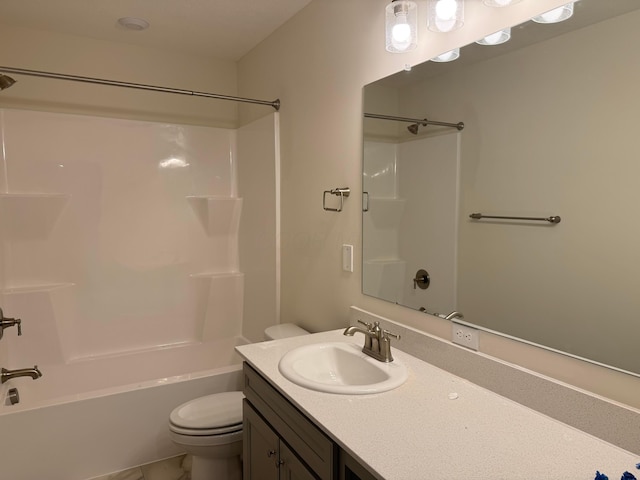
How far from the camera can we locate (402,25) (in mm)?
1545

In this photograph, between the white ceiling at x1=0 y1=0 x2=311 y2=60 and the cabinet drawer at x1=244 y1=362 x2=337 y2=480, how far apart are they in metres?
1.89

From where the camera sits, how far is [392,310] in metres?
1.82

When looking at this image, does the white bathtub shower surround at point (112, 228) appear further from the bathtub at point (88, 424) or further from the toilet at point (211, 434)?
the toilet at point (211, 434)

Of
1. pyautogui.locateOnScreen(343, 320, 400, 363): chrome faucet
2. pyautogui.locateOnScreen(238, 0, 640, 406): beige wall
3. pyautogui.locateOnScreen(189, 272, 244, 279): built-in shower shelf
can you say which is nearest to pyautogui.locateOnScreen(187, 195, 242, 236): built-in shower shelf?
pyautogui.locateOnScreen(189, 272, 244, 279): built-in shower shelf

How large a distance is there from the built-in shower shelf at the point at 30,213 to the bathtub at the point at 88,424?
84 centimetres

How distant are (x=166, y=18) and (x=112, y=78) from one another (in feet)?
2.21

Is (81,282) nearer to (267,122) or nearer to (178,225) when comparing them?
(178,225)

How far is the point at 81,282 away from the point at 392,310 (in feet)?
7.09

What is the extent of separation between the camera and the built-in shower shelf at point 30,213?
2.62 m

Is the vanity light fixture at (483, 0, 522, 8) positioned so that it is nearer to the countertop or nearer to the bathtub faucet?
the countertop

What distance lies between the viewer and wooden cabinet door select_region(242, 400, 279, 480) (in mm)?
1485

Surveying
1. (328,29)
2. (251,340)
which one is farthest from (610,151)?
(251,340)

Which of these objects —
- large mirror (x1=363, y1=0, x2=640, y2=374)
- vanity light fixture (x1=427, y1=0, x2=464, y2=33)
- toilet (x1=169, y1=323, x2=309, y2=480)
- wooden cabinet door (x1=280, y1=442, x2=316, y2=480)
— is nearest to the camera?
large mirror (x1=363, y1=0, x2=640, y2=374)

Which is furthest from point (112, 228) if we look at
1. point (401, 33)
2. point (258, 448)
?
point (401, 33)
